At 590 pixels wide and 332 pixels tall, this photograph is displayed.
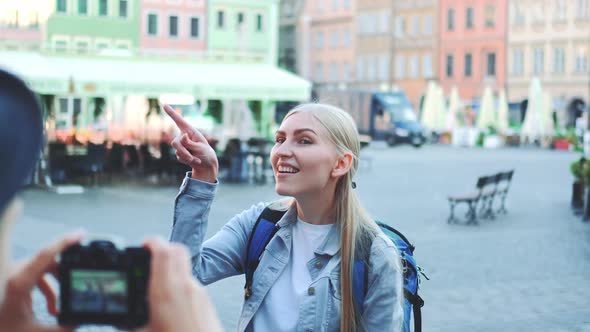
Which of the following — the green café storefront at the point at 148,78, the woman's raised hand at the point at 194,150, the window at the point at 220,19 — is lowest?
the woman's raised hand at the point at 194,150

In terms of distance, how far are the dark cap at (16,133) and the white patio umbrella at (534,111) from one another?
49652 millimetres

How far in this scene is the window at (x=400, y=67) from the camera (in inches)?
3060

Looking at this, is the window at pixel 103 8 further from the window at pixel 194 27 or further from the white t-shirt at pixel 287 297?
the white t-shirt at pixel 287 297

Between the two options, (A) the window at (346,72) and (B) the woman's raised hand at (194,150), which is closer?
(B) the woman's raised hand at (194,150)

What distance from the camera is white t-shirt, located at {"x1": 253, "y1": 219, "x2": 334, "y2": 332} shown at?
9.21ft

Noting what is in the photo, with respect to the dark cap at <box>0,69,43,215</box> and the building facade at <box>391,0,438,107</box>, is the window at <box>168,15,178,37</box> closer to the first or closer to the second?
the building facade at <box>391,0,438,107</box>

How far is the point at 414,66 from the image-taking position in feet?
252

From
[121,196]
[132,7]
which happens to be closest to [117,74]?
[121,196]

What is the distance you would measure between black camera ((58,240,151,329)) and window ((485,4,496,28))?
7074 cm

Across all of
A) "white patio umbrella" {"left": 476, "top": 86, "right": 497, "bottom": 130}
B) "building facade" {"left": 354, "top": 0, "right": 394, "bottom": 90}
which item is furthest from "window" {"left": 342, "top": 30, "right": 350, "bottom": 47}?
"white patio umbrella" {"left": 476, "top": 86, "right": 497, "bottom": 130}

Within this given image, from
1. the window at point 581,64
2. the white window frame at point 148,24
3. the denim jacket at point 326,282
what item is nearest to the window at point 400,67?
the window at point 581,64

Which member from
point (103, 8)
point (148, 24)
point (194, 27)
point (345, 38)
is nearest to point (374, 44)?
point (345, 38)

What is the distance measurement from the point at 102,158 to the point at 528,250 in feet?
37.0

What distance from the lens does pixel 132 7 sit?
50781mm
